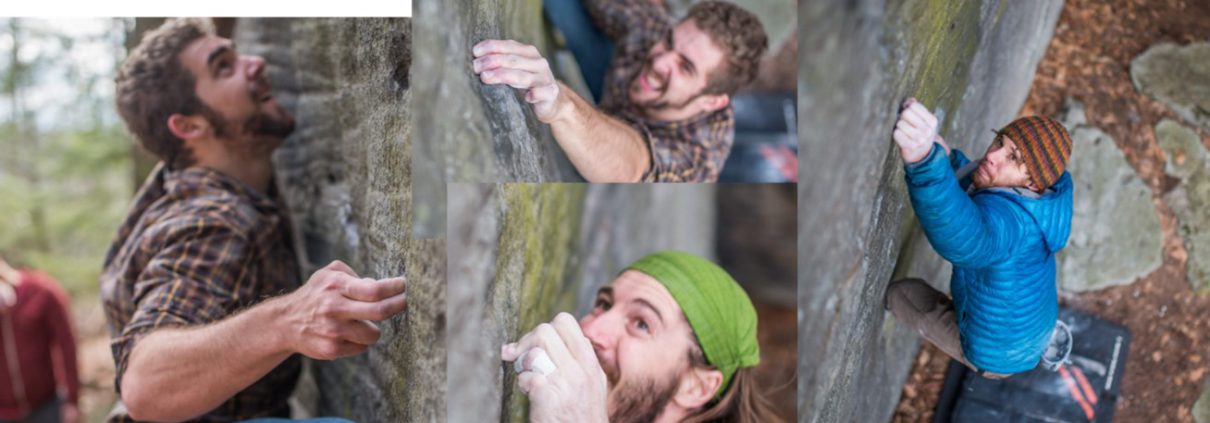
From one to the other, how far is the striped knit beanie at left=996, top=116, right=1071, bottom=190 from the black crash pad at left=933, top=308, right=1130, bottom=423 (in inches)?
32.7

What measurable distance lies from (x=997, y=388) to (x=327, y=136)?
2302 millimetres

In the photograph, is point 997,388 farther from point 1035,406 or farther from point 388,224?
point 388,224

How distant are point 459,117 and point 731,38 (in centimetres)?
123

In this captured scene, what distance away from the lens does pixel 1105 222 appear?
303 cm

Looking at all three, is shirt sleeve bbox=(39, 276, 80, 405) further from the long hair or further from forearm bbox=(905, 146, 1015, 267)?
forearm bbox=(905, 146, 1015, 267)

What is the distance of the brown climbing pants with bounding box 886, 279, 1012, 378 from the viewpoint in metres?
2.57

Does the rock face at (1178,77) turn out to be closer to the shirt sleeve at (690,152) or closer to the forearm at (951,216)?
the forearm at (951,216)

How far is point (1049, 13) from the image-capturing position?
9.73 ft

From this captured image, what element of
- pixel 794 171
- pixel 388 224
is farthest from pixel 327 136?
pixel 794 171

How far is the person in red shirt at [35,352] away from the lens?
2980 mm

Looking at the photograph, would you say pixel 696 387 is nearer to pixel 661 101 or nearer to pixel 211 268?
pixel 661 101

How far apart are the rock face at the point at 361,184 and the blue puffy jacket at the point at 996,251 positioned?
1256 mm

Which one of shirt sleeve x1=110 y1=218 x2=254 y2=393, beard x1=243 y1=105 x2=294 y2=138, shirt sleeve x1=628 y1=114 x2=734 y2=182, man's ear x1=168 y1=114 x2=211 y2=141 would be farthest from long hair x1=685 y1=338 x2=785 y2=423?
man's ear x1=168 y1=114 x2=211 y2=141

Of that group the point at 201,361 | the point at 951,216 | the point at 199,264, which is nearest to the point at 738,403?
the point at 951,216
